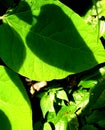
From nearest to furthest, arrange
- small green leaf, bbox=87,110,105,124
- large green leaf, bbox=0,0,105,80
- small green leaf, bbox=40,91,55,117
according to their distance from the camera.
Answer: large green leaf, bbox=0,0,105,80 → small green leaf, bbox=87,110,105,124 → small green leaf, bbox=40,91,55,117

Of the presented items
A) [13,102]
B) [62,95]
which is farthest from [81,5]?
[13,102]

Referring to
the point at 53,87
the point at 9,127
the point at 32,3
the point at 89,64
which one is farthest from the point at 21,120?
the point at 32,3

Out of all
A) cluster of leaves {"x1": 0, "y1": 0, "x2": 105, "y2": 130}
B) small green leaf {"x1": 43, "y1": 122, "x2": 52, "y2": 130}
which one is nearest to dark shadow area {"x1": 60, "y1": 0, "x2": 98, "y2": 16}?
cluster of leaves {"x1": 0, "y1": 0, "x2": 105, "y2": 130}

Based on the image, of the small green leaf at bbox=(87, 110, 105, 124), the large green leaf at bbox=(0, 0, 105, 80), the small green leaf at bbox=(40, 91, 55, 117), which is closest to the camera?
the large green leaf at bbox=(0, 0, 105, 80)

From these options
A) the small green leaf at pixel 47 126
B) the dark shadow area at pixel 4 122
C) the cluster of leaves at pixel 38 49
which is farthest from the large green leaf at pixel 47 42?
the small green leaf at pixel 47 126

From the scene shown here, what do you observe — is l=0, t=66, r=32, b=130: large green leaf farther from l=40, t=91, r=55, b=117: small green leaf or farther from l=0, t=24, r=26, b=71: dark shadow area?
l=40, t=91, r=55, b=117: small green leaf

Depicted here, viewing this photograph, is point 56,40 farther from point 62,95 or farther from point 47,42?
point 62,95
